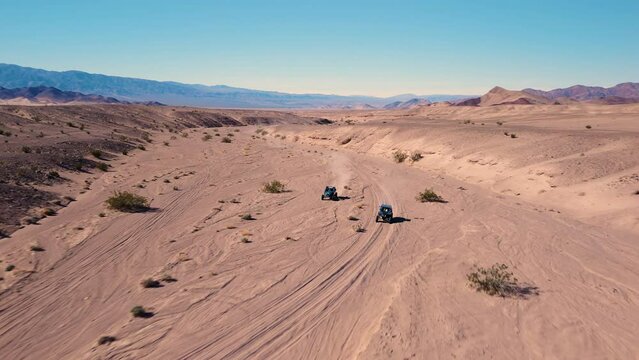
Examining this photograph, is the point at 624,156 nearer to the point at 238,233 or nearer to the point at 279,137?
the point at 238,233

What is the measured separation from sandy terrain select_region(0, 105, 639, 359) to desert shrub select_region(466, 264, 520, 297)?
0.41 meters

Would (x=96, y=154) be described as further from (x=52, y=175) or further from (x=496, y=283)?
(x=496, y=283)

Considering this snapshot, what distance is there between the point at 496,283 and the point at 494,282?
0.24ft

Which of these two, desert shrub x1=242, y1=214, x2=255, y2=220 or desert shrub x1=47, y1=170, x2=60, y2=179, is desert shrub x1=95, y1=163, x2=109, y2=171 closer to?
desert shrub x1=47, y1=170, x2=60, y2=179

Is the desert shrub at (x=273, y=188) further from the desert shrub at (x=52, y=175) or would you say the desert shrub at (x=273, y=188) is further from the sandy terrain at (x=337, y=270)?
the desert shrub at (x=52, y=175)

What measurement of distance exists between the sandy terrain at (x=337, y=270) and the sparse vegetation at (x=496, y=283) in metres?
0.40

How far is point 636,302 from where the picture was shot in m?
13.4

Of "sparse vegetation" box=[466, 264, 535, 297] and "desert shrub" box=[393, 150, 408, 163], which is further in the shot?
"desert shrub" box=[393, 150, 408, 163]

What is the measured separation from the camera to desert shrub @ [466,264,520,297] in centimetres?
1372

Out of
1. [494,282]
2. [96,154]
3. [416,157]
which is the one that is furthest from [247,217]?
[416,157]

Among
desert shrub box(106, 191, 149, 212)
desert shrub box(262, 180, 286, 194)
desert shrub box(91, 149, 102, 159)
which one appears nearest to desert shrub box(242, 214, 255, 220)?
desert shrub box(106, 191, 149, 212)

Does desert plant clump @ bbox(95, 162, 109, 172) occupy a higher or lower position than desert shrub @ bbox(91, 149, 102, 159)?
lower

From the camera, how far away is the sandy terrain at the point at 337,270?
1116 cm

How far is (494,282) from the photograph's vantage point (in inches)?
547
